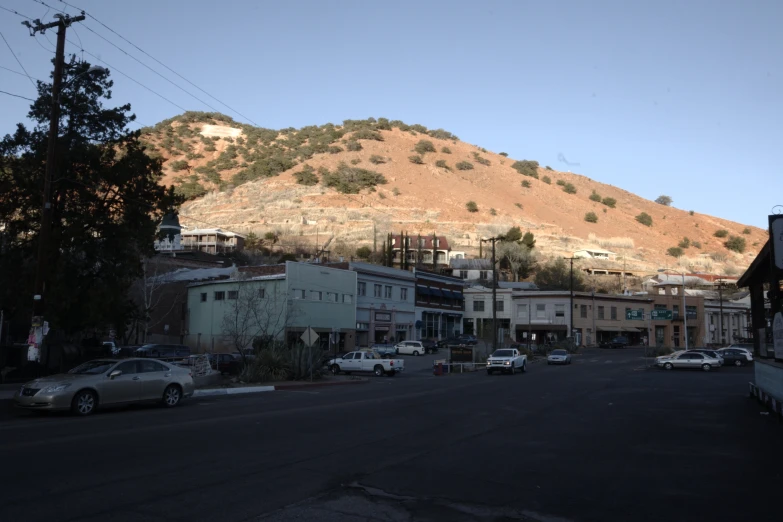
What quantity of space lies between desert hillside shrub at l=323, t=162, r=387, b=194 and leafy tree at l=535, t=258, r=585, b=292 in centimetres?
3530

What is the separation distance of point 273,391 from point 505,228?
281 feet

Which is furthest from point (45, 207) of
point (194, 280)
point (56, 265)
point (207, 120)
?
point (207, 120)

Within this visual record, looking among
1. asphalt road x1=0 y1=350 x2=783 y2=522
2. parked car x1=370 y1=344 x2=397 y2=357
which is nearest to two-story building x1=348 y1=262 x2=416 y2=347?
parked car x1=370 y1=344 x2=397 y2=357

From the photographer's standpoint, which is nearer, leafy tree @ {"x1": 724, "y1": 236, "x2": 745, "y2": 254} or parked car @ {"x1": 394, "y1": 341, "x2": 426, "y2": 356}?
parked car @ {"x1": 394, "y1": 341, "x2": 426, "y2": 356}

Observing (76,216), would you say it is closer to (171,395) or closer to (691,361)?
(171,395)

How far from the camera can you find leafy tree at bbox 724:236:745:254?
429 feet

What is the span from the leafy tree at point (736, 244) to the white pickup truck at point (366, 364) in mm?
115979

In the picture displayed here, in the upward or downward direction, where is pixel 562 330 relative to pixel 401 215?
downward

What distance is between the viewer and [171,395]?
1842 centimetres

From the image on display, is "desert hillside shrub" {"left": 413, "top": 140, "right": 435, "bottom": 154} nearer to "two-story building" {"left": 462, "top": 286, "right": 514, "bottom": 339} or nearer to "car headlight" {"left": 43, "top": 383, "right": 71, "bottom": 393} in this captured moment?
"two-story building" {"left": 462, "top": 286, "right": 514, "bottom": 339}

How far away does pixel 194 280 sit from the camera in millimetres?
56656

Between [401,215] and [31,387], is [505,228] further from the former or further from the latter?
[31,387]

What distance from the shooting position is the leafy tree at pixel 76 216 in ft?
75.6

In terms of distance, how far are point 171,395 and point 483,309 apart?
67.9m
